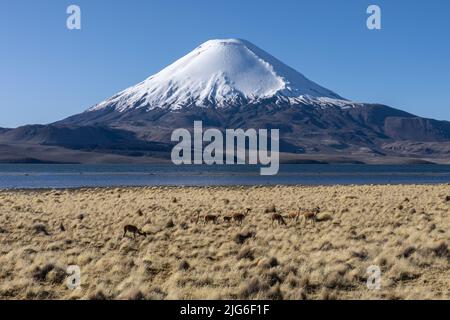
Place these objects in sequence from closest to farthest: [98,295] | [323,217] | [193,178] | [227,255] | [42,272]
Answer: [98,295] < [42,272] < [227,255] < [323,217] < [193,178]

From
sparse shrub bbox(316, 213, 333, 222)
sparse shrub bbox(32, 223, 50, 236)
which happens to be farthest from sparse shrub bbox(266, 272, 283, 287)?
sparse shrub bbox(316, 213, 333, 222)

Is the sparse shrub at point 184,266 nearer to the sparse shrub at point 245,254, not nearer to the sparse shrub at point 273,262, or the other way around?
the sparse shrub at point 245,254

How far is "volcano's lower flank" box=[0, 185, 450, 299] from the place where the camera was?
9898 millimetres

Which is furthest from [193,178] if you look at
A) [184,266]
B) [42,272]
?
[42,272]

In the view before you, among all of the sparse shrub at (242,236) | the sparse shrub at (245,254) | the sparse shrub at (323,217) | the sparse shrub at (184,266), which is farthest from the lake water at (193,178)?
the sparse shrub at (184,266)

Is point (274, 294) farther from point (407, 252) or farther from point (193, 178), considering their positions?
point (193, 178)

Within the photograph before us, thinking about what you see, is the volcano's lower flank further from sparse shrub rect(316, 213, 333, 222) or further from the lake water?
the lake water

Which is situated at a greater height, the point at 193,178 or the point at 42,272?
the point at 42,272

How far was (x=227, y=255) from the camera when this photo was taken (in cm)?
1317

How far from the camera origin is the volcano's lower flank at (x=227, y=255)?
9898 millimetres
